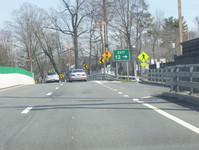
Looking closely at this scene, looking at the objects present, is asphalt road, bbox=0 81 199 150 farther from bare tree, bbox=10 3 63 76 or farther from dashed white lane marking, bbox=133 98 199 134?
bare tree, bbox=10 3 63 76

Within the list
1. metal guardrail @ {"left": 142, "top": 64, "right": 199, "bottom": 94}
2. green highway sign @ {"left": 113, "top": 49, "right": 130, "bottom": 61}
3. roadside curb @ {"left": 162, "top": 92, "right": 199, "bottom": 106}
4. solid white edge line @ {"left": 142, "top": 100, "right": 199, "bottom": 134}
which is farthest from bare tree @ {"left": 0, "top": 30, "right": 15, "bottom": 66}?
solid white edge line @ {"left": 142, "top": 100, "right": 199, "bottom": 134}

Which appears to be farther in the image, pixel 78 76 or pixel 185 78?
pixel 78 76

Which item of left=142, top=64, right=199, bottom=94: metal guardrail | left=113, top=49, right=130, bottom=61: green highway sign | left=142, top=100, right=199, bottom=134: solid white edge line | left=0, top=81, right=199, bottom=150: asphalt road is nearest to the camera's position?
left=0, top=81, right=199, bottom=150: asphalt road

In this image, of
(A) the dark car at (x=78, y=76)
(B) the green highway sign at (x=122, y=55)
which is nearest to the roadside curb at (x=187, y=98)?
(B) the green highway sign at (x=122, y=55)

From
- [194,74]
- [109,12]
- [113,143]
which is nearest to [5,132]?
[113,143]

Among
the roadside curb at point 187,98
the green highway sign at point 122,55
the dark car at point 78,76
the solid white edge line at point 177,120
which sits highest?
the green highway sign at point 122,55

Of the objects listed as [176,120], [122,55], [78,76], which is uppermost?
[122,55]

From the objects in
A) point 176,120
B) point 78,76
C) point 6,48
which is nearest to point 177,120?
point 176,120

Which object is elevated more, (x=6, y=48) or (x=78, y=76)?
(x=6, y=48)

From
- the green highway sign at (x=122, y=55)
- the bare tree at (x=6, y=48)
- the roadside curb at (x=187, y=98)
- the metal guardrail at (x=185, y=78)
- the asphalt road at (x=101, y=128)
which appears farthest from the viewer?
the bare tree at (x=6, y=48)

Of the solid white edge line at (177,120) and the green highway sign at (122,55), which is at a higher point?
the green highway sign at (122,55)

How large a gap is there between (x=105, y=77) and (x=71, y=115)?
36369 mm

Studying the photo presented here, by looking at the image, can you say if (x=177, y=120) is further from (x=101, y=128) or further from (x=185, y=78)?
(x=185, y=78)

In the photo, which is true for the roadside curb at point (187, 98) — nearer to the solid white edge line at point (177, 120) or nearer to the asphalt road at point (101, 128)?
the asphalt road at point (101, 128)
